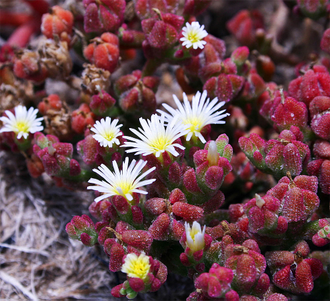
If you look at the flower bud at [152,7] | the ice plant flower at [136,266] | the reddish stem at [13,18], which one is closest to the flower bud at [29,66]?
the flower bud at [152,7]

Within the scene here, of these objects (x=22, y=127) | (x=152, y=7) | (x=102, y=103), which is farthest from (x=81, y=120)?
(x=152, y=7)

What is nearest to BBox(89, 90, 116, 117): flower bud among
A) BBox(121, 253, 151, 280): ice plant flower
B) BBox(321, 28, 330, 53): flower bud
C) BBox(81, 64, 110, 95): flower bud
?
BBox(81, 64, 110, 95): flower bud

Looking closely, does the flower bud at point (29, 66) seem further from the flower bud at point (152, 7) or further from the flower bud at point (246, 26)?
the flower bud at point (246, 26)

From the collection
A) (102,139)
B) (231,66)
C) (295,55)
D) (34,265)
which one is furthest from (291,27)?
(34,265)

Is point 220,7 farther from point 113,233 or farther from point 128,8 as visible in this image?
point 113,233

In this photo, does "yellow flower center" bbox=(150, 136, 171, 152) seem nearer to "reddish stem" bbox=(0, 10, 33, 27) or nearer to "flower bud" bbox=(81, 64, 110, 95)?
"flower bud" bbox=(81, 64, 110, 95)

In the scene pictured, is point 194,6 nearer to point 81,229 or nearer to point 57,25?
point 57,25
